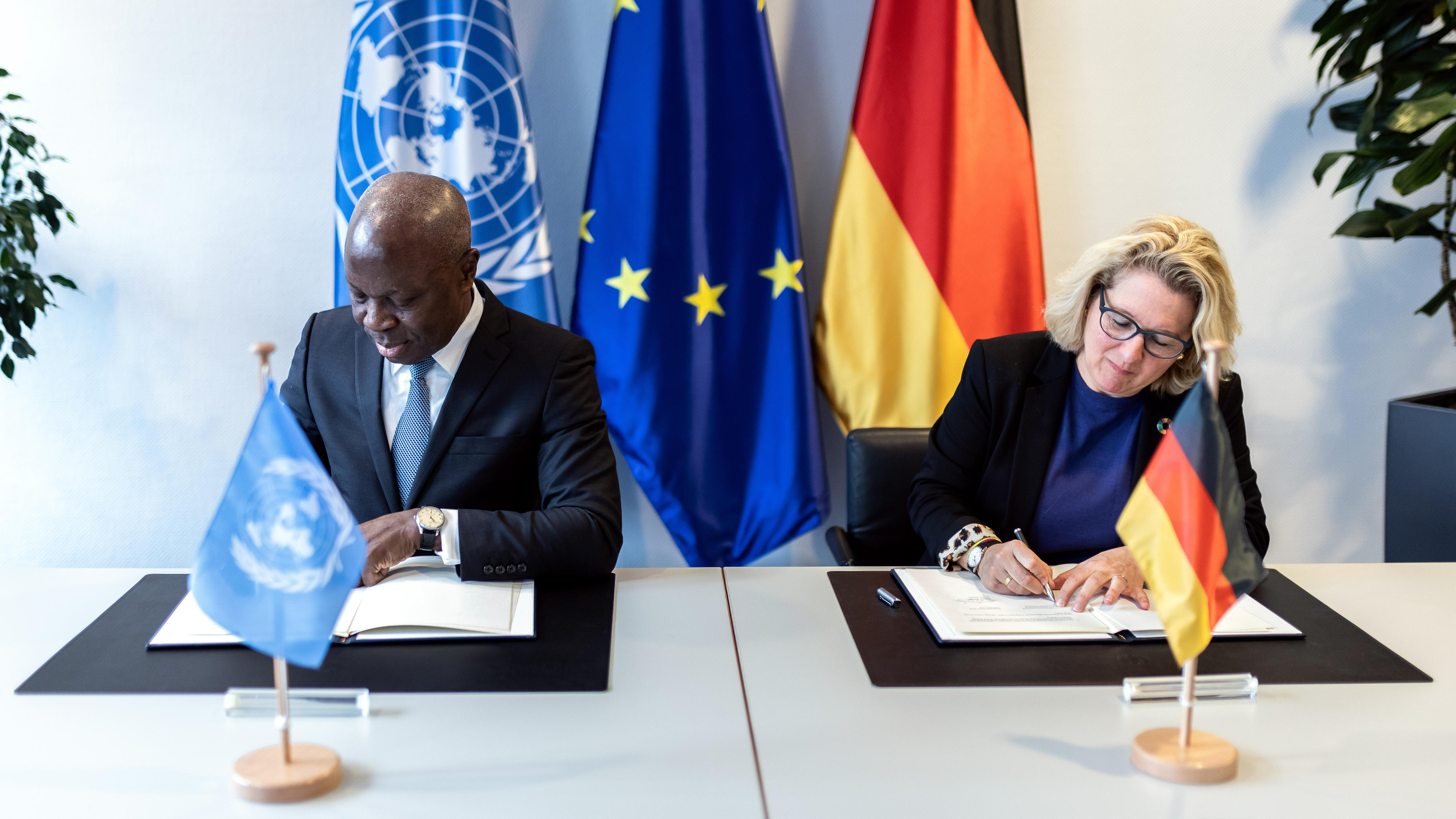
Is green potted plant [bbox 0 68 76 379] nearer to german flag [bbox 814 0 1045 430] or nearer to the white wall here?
the white wall

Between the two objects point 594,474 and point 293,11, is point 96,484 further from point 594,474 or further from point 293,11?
point 594,474

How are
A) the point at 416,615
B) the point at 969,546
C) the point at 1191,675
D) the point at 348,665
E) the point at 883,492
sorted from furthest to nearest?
the point at 883,492, the point at 969,546, the point at 416,615, the point at 348,665, the point at 1191,675

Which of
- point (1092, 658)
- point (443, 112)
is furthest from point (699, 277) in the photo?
point (1092, 658)

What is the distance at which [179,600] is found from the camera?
1.61 meters

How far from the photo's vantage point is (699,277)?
2807 mm

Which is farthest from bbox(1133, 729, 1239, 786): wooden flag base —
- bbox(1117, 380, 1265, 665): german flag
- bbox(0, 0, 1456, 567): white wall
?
bbox(0, 0, 1456, 567): white wall

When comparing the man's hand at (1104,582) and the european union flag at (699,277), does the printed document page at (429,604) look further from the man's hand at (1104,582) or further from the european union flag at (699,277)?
the european union flag at (699,277)

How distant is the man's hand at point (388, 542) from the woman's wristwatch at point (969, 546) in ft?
3.03

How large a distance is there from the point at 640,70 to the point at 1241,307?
197 cm

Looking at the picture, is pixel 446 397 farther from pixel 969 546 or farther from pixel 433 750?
pixel 969 546

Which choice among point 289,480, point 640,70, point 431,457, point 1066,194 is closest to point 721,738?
point 289,480

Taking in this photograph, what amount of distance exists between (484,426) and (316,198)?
1344 millimetres

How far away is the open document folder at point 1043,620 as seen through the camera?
5.05 feet

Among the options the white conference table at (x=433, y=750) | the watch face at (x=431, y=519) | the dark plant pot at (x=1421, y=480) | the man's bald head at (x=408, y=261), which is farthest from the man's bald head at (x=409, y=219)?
the dark plant pot at (x=1421, y=480)
